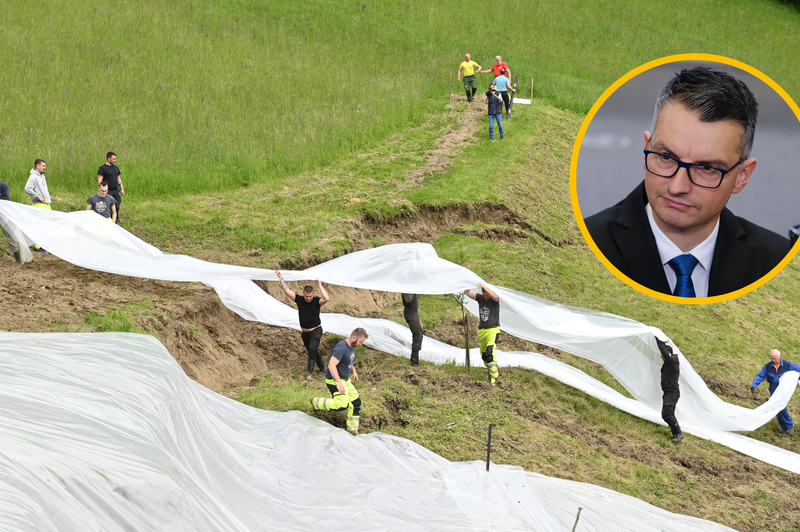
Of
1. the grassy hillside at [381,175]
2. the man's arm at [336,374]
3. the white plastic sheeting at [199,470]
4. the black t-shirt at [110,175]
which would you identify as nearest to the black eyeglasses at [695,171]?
the white plastic sheeting at [199,470]

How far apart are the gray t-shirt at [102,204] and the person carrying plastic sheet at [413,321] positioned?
6.02m

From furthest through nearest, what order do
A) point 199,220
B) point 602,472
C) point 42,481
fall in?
point 199,220 → point 602,472 → point 42,481

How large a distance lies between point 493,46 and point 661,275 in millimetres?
29672

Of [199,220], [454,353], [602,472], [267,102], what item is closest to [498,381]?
[454,353]

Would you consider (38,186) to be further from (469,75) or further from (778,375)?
(469,75)

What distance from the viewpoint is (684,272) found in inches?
130

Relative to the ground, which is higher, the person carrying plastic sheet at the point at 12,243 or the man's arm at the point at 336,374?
the person carrying plastic sheet at the point at 12,243

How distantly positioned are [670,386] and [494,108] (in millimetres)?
13554

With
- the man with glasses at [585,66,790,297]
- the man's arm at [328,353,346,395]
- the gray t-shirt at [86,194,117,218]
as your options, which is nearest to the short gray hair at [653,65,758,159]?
the man with glasses at [585,66,790,297]

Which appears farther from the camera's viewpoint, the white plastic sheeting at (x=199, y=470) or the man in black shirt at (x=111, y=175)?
the man in black shirt at (x=111, y=175)

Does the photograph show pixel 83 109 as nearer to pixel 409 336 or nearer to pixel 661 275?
pixel 409 336

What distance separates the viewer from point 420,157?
2056 cm

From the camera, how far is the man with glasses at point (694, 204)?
2875mm

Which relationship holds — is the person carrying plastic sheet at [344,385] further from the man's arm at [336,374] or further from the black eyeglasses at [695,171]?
the black eyeglasses at [695,171]
